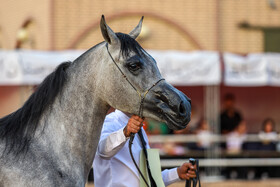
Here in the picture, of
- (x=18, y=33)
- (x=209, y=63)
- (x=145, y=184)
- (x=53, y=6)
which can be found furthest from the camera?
(x=18, y=33)

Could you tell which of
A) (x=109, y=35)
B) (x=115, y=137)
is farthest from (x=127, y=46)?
(x=115, y=137)

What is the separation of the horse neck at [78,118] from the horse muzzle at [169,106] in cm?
32

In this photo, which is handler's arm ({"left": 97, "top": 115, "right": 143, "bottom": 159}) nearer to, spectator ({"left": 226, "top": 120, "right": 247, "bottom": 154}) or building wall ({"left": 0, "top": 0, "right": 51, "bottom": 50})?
spectator ({"left": 226, "top": 120, "right": 247, "bottom": 154})

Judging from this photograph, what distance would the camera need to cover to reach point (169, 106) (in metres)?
3.35

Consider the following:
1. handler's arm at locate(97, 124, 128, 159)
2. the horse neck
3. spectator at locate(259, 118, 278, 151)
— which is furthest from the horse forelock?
spectator at locate(259, 118, 278, 151)

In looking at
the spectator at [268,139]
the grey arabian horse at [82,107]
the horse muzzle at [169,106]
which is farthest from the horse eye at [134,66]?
the spectator at [268,139]

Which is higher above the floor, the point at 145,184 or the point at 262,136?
the point at 145,184

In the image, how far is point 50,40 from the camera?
14.9m

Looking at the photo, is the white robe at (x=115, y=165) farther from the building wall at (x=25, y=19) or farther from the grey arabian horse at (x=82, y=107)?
the building wall at (x=25, y=19)

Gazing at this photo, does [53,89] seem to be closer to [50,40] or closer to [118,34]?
[118,34]

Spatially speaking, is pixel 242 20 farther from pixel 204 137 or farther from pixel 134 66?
pixel 134 66

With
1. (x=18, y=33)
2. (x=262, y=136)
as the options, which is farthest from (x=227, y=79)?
(x=18, y=33)

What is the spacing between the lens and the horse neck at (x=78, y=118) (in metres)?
3.41

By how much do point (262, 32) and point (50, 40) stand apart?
5721 millimetres
